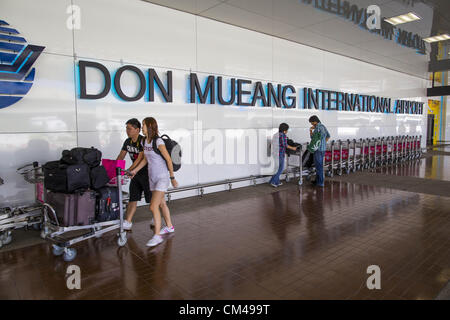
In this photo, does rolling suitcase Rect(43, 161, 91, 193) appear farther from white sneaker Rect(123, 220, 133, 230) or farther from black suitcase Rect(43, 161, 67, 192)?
white sneaker Rect(123, 220, 133, 230)

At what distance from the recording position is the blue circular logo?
4.16m

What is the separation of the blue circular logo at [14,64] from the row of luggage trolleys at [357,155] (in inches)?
212

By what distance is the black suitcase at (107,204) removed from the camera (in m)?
3.77

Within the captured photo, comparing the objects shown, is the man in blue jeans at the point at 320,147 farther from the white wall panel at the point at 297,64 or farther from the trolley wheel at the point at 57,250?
the trolley wheel at the point at 57,250

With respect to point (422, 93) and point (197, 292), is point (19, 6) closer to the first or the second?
point (197, 292)

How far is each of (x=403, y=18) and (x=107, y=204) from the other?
6.71m

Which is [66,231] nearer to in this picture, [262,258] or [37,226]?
[37,226]

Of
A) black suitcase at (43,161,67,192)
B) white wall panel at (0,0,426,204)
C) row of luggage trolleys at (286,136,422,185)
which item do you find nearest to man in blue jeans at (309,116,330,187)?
row of luggage trolleys at (286,136,422,185)

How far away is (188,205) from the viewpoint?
5805 millimetres

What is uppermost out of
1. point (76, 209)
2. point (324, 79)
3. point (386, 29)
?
point (386, 29)

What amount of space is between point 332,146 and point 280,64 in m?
2.56

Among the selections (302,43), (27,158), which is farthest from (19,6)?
(302,43)

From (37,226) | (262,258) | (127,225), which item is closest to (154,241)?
(127,225)
